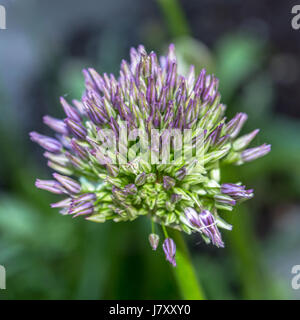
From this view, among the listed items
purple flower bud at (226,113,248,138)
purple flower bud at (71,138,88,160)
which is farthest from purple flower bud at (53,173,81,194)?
purple flower bud at (226,113,248,138)

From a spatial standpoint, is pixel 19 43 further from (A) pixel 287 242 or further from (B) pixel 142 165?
(B) pixel 142 165

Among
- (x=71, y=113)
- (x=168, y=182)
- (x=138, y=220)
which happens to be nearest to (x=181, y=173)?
(x=168, y=182)

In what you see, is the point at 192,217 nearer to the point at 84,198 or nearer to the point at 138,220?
the point at 84,198

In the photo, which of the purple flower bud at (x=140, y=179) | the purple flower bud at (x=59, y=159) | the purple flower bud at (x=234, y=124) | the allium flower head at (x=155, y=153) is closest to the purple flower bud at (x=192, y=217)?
the allium flower head at (x=155, y=153)

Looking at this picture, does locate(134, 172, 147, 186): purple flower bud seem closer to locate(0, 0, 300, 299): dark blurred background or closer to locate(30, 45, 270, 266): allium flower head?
locate(30, 45, 270, 266): allium flower head

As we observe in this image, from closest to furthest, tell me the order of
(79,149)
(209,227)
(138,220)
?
1. (209,227)
2. (79,149)
3. (138,220)
